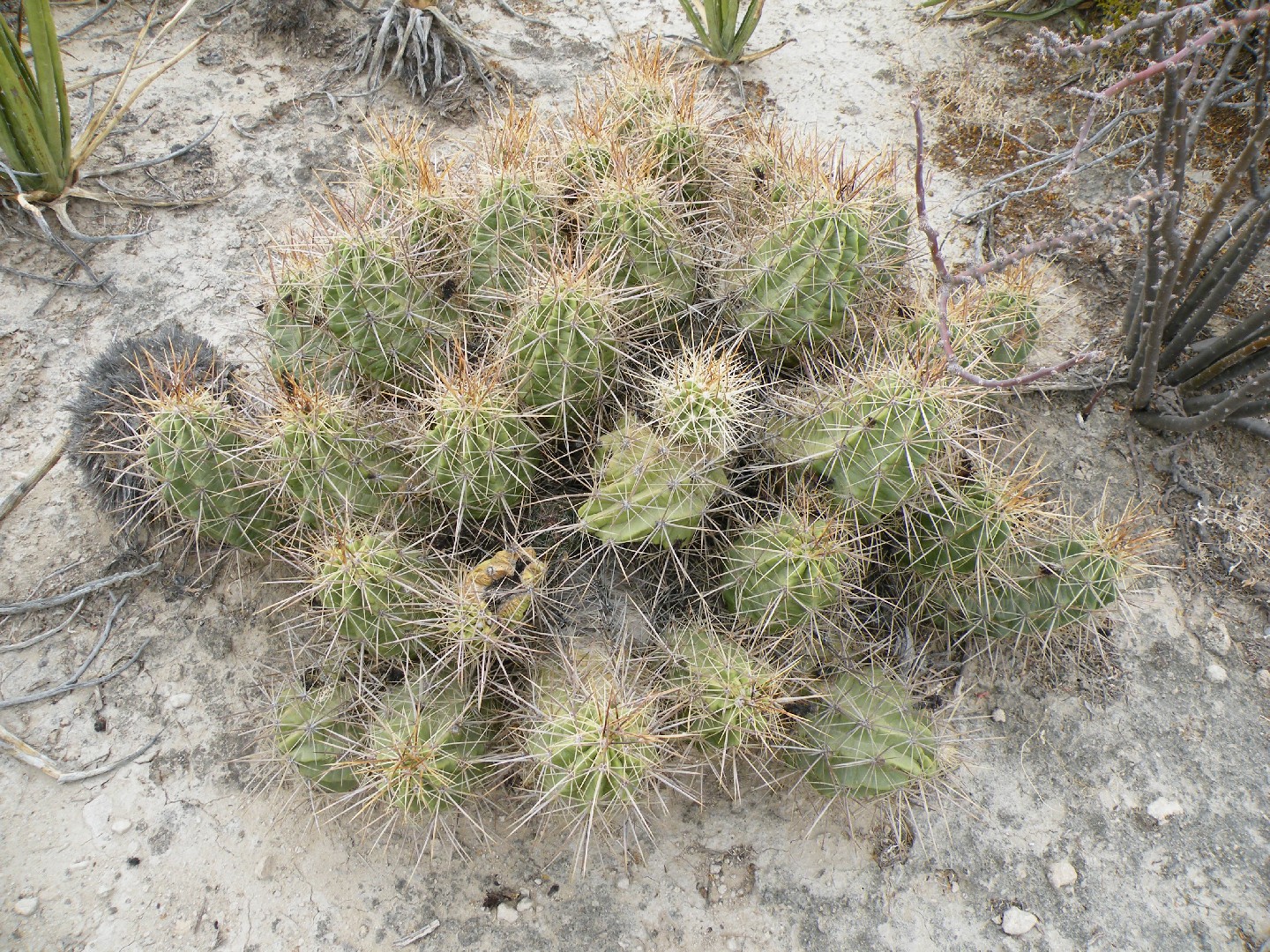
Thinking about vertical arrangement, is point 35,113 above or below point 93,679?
above

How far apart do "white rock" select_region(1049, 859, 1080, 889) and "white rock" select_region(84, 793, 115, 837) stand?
9.51ft

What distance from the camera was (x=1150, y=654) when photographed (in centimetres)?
289

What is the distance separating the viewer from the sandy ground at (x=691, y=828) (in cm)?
241

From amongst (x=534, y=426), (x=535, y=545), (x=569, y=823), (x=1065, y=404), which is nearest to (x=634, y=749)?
(x=569, y=823)

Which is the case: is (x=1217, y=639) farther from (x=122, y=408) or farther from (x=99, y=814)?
(x=122, y=408)

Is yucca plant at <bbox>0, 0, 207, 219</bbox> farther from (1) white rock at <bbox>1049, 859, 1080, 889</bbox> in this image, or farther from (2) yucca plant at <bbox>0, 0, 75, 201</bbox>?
(1) white rock at <bbox>1049, 859, 1080, 889</bbox>

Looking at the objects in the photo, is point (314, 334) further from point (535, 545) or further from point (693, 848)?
point (693, 848)

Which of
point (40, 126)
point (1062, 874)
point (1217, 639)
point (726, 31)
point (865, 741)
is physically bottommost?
point (1062, 874)

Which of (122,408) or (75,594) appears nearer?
(75,594)

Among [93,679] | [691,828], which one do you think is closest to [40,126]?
[93,679]

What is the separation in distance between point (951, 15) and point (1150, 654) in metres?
3.94

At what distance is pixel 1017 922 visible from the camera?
242cm

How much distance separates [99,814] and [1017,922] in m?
2.81

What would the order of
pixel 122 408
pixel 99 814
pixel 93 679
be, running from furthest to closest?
1. pixel 122 408
2. pixel 93 679
3. pixel 99 814
